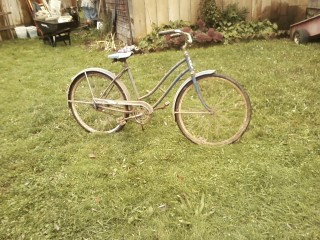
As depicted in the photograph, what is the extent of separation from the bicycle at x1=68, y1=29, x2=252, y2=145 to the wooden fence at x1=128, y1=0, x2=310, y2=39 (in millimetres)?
4379

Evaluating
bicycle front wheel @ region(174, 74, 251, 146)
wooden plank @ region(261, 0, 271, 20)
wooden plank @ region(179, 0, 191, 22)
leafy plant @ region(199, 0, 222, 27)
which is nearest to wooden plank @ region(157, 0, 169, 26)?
wooden plank @ region(179, 0, 191, 22)

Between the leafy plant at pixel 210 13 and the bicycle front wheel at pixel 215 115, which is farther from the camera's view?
the leafy plant at pixel 210 13

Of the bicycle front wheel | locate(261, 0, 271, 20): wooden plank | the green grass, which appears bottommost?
the green grass

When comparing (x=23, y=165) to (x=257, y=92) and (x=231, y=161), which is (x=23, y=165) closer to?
(x=231, y=161)

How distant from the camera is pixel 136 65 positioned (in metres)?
6.77

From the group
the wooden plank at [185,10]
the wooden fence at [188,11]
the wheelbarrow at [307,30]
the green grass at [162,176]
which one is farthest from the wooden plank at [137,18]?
the wheelbarrow at [307,30]

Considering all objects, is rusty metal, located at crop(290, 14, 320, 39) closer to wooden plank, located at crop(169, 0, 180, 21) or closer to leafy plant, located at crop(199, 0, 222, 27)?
leafy plant, located at crop(199, 0, 222, 27)

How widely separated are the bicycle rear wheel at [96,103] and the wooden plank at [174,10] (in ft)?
15.9

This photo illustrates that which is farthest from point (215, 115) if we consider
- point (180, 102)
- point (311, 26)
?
point (311, 26)

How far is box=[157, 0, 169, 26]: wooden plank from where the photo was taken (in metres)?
8.00

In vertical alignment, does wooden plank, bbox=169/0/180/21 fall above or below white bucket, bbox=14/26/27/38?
above

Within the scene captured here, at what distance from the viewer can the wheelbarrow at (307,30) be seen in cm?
688

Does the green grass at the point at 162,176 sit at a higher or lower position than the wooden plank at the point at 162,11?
lower

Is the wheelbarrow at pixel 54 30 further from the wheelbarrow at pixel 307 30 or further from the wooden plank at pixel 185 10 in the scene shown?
the wheelbarrow at pixel 307 30
